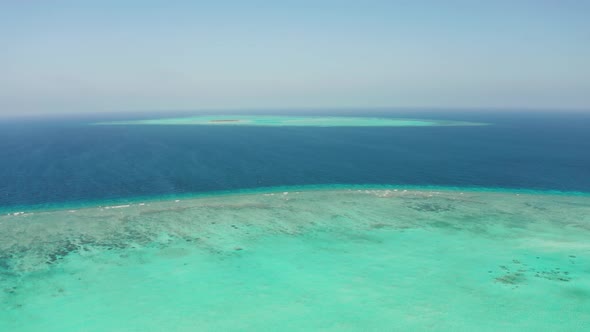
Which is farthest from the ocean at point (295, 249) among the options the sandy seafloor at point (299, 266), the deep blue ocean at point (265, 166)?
the deep blue ocean at point (265, 166)

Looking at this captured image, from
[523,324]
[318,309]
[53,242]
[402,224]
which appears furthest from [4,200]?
[523,324]

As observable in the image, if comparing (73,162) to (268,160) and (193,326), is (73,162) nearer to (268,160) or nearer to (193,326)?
(268,160)

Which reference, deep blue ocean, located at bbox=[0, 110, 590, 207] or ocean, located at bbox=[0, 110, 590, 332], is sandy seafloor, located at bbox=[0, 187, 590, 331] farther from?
deep blue ocean, located at bbox=[0, 110, 590, 207]

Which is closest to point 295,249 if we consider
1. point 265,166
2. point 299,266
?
point 299,266

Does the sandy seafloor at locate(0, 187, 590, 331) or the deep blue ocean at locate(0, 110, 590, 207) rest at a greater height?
the deep blue ocean at locate(0, 110, 590, 207)

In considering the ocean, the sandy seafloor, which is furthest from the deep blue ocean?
the sandy seafloor

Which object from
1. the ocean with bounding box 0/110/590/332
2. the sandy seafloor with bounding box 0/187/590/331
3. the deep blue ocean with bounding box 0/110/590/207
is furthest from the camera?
the deep blue ocean with bounding box 0/110/590/207
